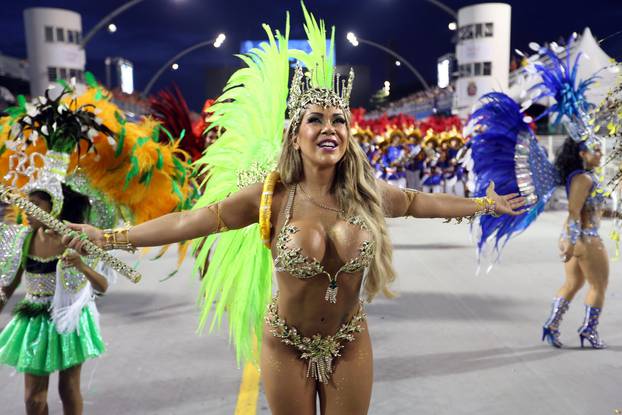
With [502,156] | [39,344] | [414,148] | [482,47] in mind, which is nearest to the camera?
[39,344]

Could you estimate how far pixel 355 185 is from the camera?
2332mm

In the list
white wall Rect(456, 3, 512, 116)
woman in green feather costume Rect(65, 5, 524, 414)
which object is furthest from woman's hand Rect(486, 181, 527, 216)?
white wall Rect(456, 3, 512, 116)

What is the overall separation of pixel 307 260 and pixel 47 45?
30379 mm

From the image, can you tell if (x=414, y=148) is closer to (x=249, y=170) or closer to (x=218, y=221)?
(x=249, y=170)

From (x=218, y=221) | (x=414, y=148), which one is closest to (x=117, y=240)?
(x=218, y=221)

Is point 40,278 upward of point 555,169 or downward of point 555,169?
downward

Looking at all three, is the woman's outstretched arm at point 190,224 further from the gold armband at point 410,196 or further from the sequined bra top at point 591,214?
the sequined bra top at point 591,214

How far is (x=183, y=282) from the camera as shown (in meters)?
7.41

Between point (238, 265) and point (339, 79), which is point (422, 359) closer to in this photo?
A: point (238, 265)

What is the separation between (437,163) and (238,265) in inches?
561

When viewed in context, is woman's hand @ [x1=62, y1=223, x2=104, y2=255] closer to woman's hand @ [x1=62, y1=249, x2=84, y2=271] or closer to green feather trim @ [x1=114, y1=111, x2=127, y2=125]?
woman's hand @ [x1=62, y1=249, x2=84, y2=271]

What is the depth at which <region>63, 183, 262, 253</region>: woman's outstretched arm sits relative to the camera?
2.20 metres

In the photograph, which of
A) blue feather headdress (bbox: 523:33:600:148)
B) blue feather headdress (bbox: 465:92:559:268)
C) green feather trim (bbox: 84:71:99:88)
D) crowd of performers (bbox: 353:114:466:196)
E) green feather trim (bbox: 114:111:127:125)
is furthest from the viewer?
crowd of performers (bbox: 353:114:466:196)

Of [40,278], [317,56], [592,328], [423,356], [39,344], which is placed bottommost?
[423,356]
